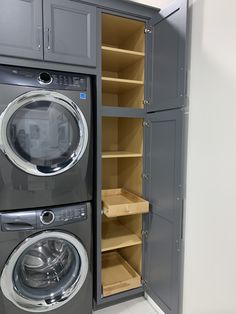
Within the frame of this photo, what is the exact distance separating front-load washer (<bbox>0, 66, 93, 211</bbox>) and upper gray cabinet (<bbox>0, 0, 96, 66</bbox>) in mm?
113

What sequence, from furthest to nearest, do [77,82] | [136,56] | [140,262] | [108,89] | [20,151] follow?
1. [108,89]
2. [140,262]
3. [136,56]
4. [77,82]
5. [20,151]

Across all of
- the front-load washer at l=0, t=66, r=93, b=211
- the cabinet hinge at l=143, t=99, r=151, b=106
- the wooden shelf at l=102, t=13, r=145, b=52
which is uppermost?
the wooden shelf at l=102, t=13, r=145, b=52

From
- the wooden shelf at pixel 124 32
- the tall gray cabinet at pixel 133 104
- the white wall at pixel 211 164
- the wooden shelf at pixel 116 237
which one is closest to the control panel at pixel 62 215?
the tall gray cabinet at pixel 133 104

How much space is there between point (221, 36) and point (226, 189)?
0.87 m

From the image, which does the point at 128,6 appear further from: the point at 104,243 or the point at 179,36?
the point at 104,243

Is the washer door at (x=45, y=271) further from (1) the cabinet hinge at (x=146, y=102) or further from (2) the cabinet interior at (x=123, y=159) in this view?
(1) the cabinet hinge at (x=146, y=102)

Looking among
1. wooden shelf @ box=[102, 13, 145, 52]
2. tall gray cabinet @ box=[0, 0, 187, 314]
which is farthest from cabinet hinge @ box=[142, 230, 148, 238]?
wooden shelf @ box=[102, 13, 145, 52]

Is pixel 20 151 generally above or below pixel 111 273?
above

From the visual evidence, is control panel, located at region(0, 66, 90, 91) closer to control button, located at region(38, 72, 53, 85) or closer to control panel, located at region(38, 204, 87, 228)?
control button, located at region(38, 72, 53, 85)

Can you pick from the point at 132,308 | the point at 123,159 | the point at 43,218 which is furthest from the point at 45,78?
the point at 132,308

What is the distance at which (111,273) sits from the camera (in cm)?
217

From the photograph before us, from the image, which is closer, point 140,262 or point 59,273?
point 59,273

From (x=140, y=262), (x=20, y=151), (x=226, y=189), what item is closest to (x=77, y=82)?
(x=20, y=151)

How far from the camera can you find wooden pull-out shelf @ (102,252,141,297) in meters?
1.95
